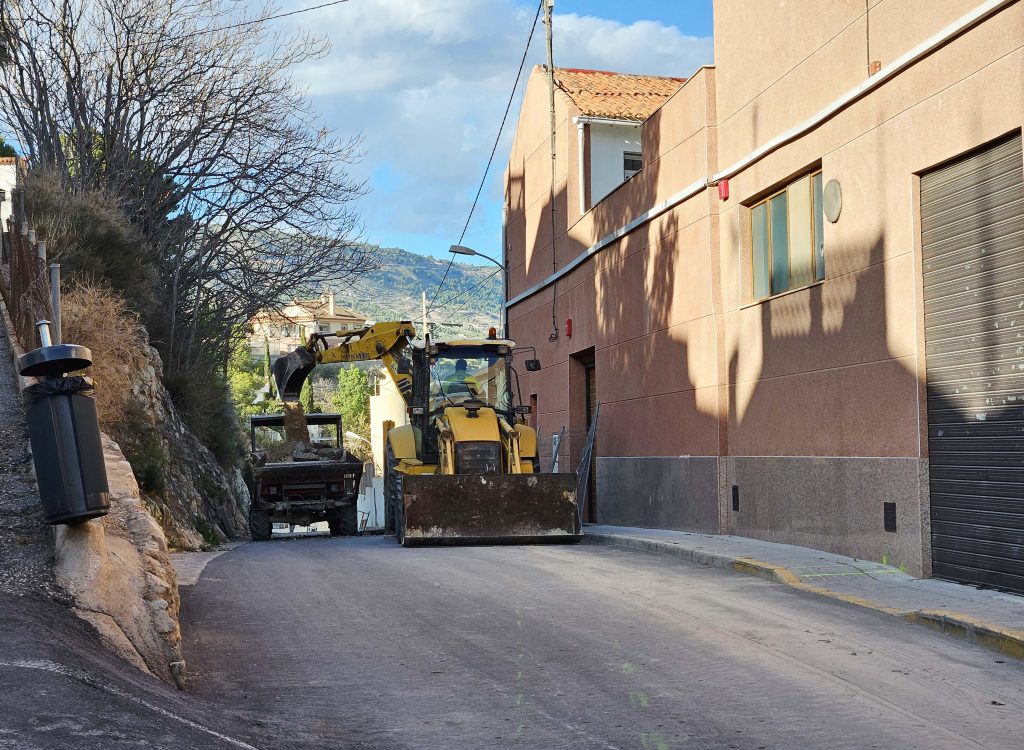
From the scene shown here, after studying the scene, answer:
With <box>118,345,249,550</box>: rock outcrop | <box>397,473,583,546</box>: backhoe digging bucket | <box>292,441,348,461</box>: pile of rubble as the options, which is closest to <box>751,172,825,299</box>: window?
<box>397,473,583,546</box>: backhoe digging bucket

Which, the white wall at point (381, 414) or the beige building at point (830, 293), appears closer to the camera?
the beige building at point (830, 293)

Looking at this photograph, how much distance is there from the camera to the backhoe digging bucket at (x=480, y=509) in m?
16.2

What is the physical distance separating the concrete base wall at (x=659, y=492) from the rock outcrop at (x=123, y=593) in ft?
36.0

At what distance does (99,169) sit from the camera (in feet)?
77.7

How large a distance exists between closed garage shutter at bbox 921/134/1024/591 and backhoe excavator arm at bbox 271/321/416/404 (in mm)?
9531

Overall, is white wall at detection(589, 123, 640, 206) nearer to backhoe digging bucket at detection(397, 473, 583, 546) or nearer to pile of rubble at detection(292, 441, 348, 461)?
pile of rubble at detection(292, 441, 348, 461)

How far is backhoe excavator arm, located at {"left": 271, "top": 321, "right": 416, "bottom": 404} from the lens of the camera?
1913 centimetres

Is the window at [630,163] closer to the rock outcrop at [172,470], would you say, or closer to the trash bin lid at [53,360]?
the rock outcrop at [172,470]

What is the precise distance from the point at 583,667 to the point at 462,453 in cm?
1022

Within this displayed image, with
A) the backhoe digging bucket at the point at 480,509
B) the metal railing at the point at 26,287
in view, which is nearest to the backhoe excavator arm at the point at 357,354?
the backhoe digging bucket at the point at 480,509

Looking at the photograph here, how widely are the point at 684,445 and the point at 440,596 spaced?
8.69 m

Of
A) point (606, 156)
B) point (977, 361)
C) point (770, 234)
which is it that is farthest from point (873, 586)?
point (606, 156)

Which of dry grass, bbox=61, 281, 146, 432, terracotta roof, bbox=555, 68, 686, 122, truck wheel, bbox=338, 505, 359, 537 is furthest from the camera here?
terracotta roof, bbox=555, 68, 686, 122

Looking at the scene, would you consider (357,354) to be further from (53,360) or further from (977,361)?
(53,360)
